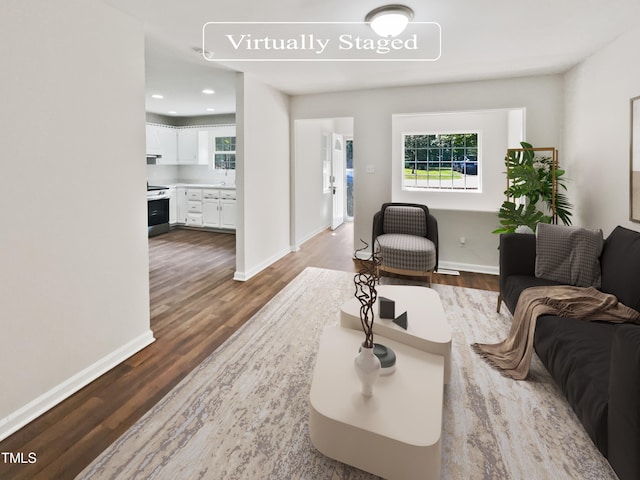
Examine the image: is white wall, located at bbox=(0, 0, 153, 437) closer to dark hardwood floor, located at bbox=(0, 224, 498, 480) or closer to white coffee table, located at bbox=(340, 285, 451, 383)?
dark hardwood floor, located at bbox=(0, 224, 498, 480)

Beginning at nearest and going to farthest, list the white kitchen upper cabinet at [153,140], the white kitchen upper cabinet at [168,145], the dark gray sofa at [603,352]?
the dark gray sofa at [603,352] < the white kitchen upper cabinet at [153,140] < the white kitchen upper cabinet at [168,145]

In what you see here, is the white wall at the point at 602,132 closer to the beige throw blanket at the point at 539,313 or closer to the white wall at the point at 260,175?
the beige throw blanket at the point at 539,313

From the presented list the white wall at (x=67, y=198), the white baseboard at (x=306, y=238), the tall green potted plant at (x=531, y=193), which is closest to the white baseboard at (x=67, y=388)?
the white wall at (x=67, y=198)

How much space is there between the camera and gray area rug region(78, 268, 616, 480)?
153 cm

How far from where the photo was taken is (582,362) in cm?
171

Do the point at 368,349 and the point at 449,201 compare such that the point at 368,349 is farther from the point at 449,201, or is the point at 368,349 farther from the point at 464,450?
the point at 449,201

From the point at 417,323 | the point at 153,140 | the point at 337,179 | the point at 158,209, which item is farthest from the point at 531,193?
the point at 153,140

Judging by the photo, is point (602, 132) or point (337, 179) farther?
point (337, 179)

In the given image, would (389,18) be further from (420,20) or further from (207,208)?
(207,208)

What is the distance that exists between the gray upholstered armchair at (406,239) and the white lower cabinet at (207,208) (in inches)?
141

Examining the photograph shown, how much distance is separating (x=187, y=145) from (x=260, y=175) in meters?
4.21

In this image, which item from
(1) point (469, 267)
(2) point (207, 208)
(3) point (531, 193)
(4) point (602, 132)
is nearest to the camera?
(4) point (602, 132)

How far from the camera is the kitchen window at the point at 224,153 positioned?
765 centimetres
